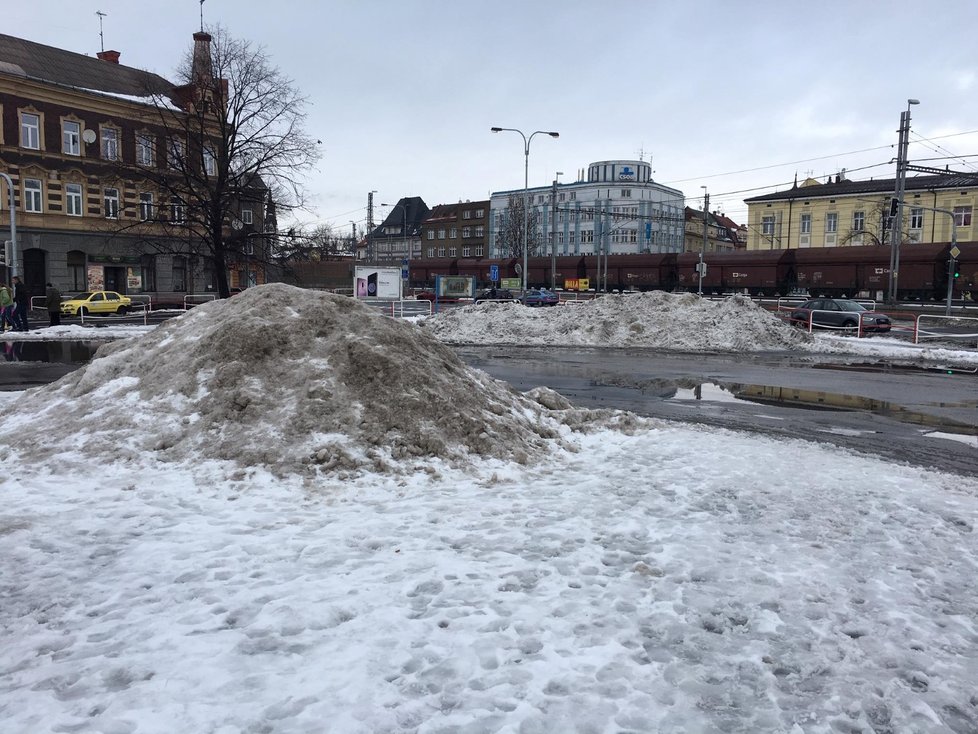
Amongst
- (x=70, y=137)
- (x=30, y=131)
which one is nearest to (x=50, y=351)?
(x=30, y=131)

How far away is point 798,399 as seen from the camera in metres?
13.4

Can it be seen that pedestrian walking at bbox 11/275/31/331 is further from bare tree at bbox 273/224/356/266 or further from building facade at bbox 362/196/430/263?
building facade at bbox 362/196/430/263

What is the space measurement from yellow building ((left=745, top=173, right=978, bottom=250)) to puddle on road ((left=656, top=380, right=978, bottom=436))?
223 feet

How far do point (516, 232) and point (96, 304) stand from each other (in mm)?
68579

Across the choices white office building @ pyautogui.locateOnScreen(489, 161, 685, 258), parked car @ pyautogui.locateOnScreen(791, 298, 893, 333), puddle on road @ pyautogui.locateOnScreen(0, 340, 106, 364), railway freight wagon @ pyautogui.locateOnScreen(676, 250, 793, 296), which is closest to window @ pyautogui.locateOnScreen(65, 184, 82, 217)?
puddle on road @ pyautogui.locateOnScreen(0, 340, 106, 364)

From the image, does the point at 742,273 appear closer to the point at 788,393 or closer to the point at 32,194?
the point at 788,393

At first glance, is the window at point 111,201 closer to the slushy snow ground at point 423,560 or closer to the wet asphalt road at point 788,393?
the wet asphalt road at point 788,393

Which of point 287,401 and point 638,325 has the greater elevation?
point 638,325

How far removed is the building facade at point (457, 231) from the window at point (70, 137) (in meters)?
78.0

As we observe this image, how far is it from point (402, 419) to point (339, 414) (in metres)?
0.65

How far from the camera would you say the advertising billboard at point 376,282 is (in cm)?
3250

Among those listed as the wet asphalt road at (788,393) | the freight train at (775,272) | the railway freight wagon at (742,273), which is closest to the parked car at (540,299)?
the freight train at (775,272)

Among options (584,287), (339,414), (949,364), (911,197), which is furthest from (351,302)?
(911,197)

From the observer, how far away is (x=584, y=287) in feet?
218
